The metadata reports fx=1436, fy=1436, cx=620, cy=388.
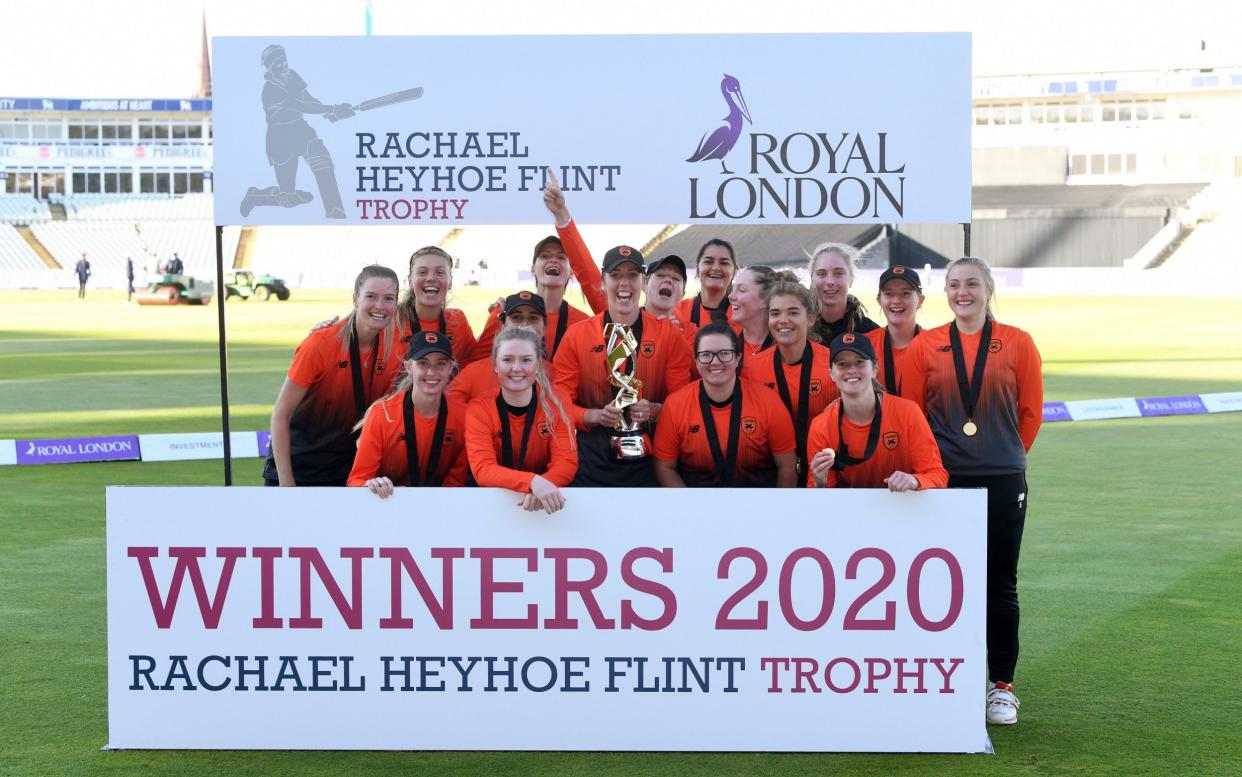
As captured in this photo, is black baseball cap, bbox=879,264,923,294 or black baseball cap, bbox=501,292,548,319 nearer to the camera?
black baseball cap, bbox=879,264,923,294

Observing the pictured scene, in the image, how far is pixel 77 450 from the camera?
13875 mm

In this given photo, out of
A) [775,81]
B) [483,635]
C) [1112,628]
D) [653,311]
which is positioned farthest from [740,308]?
[1112,628]

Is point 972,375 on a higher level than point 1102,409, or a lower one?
higher

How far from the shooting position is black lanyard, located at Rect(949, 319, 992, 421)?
20.5ft

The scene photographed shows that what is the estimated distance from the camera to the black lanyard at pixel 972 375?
6254 mm

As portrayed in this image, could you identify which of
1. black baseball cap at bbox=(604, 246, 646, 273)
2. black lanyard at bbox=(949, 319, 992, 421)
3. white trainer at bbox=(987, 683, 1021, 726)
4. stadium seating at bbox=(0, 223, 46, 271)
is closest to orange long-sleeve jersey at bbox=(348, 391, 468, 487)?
black baseball cap at bbox=(604, 246, 646, 273)

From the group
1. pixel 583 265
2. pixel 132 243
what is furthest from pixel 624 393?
pixel 132 243

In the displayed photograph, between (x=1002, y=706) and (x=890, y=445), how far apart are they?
1.31 m

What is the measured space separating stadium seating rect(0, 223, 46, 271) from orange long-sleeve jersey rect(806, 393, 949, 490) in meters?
76.8

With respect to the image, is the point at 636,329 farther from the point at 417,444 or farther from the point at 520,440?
the point at 417,444

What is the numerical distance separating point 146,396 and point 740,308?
14.4 meters

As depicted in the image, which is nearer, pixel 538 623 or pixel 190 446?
pixel 538 623

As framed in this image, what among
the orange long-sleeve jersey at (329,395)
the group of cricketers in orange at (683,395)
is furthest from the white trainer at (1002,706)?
the orange long-sleeve jersey at (329,395)

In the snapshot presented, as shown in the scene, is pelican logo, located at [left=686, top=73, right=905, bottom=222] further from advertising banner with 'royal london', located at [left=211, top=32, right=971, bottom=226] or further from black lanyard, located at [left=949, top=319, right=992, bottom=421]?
black lanyard, located at [left=949, top=319, right=992, bottom=421]
